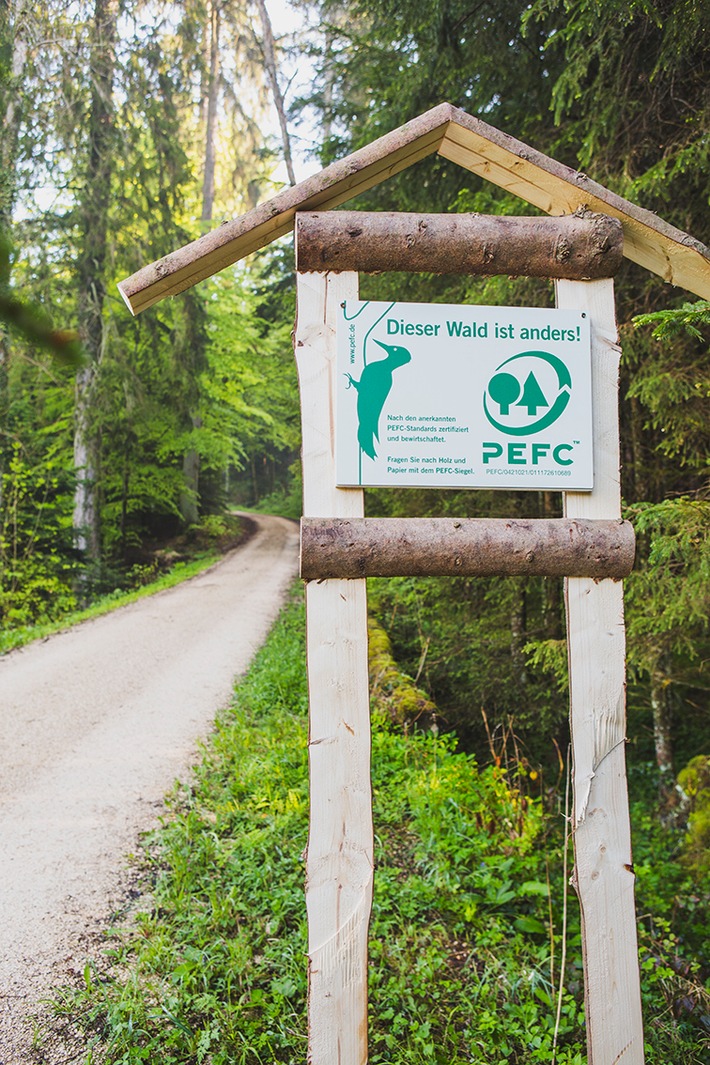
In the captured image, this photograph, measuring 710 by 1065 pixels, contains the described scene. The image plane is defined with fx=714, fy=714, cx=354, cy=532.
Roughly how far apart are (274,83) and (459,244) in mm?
13259

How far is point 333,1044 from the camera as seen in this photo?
2086 millimetres

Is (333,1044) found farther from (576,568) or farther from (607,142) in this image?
(607,142)

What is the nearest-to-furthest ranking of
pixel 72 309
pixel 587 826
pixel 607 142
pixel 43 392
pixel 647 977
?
pixel 587 826 < pixel 647 977 < pixel 607 142 < pixel 72 309 < pixel 43 392

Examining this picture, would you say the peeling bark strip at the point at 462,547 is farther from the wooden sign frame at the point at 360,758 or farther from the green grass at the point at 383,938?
the green grass at the point at 383,938

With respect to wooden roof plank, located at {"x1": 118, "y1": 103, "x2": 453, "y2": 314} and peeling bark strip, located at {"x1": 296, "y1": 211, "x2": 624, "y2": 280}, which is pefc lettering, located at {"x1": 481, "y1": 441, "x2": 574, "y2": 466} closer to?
peeling bark strip, located at {"x1": 296, "y1": 211, "x2": 624, "y2": 280}

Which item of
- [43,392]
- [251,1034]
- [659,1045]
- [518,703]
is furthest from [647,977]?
[43,392]

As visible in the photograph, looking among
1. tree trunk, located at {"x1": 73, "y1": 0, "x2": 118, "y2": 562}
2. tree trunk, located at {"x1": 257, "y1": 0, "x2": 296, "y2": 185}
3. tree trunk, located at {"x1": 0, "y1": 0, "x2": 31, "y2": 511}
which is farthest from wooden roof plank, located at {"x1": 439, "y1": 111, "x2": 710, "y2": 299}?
tree trunk, located at {"x1": 257, "y1": 0, "x2": 296, "y2": 185}

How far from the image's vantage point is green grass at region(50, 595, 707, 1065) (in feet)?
8.84

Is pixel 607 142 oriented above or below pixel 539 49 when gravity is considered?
below

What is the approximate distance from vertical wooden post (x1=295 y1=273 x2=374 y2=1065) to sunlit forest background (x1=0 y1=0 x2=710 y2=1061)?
1.01 meters

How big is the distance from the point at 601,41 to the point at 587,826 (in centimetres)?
413

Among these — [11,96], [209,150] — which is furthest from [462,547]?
[209,150]

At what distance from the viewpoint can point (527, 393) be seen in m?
2.44

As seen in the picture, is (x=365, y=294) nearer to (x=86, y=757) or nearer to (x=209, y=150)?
(x=86, y=757)
